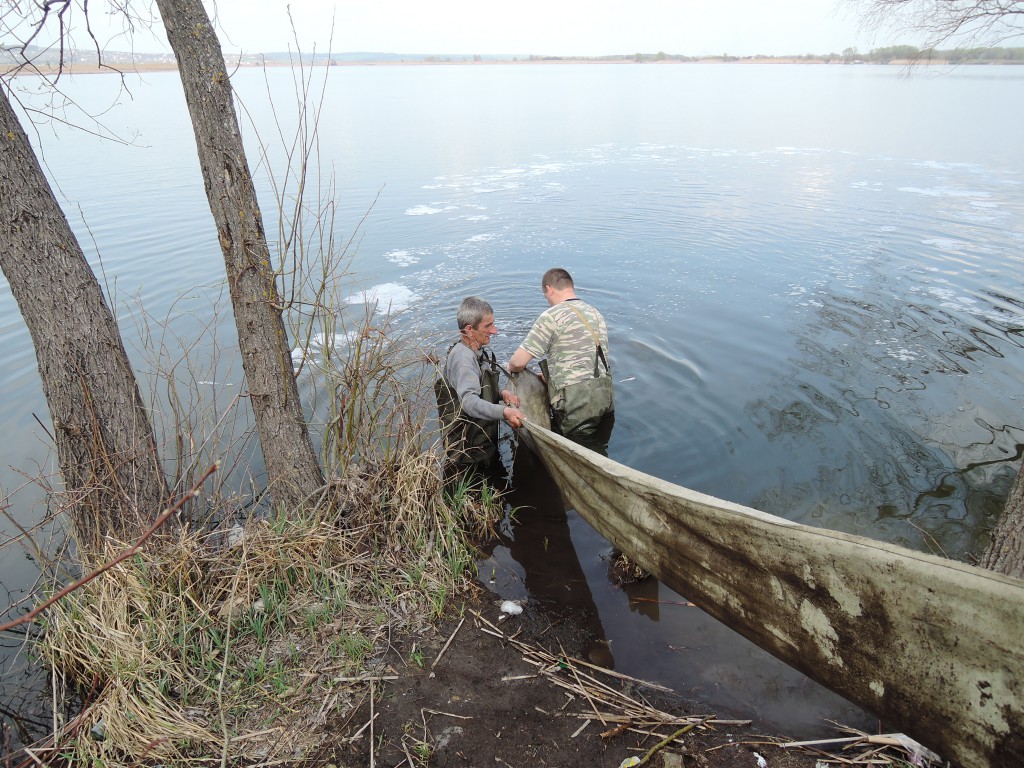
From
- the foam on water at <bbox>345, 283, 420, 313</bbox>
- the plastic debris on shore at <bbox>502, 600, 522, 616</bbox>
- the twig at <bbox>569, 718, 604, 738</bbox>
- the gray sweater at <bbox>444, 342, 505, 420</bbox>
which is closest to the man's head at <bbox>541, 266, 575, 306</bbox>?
the gray sweater at <bbox>444, 342, 505, 420</bbox>

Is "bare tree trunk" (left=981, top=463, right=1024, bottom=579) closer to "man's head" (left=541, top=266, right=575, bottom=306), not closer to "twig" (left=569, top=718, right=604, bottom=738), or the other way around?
"twig" (left=569, top=718, right=604, bottom=738)

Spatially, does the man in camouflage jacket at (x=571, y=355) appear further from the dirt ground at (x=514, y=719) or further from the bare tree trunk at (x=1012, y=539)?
the bare tree trunk at (x=1012, y=539)

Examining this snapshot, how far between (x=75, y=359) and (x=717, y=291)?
9259 mm

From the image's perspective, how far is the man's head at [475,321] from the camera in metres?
5.27

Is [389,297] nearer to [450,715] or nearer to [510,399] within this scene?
[510,399]

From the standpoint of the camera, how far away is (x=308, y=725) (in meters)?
3.29

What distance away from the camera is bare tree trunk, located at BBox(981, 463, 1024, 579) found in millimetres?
3408

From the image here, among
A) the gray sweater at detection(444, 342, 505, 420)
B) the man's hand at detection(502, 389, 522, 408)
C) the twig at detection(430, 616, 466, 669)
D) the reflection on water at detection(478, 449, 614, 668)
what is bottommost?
the reflection on water at detection(478, 449, 614, 668)

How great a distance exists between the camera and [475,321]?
17.3 ft

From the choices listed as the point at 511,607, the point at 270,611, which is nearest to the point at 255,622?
the point at 270,611

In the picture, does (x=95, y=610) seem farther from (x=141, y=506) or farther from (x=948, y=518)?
(x=948, y=518)

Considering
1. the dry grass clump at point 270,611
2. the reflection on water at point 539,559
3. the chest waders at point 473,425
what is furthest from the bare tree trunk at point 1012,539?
the chest waders at point 473,425

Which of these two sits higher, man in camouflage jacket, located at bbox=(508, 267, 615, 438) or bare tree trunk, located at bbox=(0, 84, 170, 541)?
bare tree trunk, located at bbox=(0, 84, 170, 541)

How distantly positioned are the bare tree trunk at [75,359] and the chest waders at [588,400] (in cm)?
339
